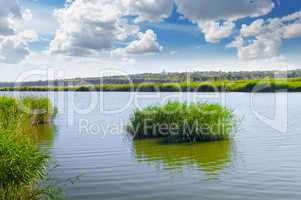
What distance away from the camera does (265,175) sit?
13.6m

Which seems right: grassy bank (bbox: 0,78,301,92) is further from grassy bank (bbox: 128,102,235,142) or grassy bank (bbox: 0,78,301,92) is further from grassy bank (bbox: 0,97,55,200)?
grassy bank (bbox: 0,97,55,200)

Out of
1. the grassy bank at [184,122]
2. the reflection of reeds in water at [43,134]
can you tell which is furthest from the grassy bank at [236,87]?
the grassy bank at [184,122]

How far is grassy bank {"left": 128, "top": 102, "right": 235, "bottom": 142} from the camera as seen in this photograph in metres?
20.3

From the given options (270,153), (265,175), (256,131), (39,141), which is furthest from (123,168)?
(256,131)

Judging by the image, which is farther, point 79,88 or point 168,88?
point 79,88

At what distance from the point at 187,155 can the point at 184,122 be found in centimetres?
333

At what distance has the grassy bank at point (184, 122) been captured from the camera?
2028 centimetres

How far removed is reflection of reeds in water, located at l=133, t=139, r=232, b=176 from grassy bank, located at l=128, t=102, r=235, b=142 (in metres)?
0.67

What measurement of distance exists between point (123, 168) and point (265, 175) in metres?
4.89

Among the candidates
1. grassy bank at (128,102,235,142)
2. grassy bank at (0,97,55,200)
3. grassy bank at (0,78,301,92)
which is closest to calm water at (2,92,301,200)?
grassy bank at (128,102,235,142)

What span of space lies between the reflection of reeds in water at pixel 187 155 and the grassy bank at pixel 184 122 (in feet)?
2.21

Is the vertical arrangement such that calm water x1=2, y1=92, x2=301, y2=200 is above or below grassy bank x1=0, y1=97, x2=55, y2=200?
below

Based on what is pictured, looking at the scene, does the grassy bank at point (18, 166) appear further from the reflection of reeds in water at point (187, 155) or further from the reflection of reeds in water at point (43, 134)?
the reflection of reeds in water at point (43, 134)

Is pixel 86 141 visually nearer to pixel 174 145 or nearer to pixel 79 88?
pixel 174 145
